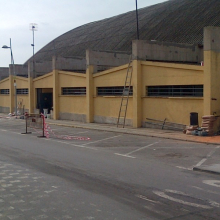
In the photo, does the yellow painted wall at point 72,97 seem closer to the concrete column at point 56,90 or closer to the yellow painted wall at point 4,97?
the concrete column at point 56,90

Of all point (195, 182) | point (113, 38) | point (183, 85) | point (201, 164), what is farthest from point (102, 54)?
point (195, 182)

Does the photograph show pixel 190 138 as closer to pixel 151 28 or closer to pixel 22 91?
pixel 151 28

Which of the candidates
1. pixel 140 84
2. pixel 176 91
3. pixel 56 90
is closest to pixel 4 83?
pixel 56 90

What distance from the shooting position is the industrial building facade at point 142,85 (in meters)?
20.3

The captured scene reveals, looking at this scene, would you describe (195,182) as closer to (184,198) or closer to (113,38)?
(184,198)

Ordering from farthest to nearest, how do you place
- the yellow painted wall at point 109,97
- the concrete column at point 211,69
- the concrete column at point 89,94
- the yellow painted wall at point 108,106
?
1. the concrete column at point 89,94
2. the yellow painted wall at point 109,97
3. the yellow painted wall at point 108,106
4. the concrete column at point 211,69

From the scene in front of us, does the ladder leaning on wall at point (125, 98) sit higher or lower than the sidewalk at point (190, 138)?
higher

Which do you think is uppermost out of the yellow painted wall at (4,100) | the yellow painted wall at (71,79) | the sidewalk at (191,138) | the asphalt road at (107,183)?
the yellow painted wall at (71,79)

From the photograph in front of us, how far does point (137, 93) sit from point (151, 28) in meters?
20.0

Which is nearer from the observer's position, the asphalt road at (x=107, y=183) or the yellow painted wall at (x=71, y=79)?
the asphalt road at (x=107, y=183)

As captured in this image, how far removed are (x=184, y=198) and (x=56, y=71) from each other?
92.6ft

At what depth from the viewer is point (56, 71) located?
3481 cm

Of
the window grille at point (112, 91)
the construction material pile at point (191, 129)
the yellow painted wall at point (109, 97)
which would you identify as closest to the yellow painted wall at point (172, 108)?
the construction material pile at point (191, 129)

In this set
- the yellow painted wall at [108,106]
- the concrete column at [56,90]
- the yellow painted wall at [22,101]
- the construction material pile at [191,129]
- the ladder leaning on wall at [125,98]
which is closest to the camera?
the construction material pile at [191,129]
